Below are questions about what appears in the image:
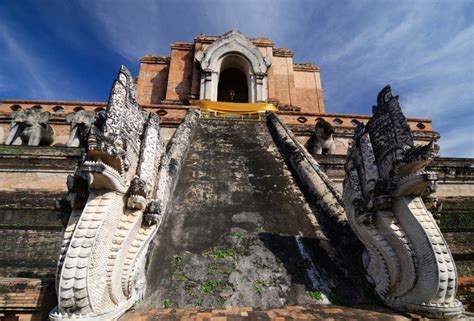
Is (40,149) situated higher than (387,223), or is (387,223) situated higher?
(40,149)

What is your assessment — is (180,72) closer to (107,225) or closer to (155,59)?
(155,59)

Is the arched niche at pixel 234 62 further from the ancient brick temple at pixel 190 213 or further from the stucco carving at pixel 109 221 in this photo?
the stucco carving at pixel 109 221

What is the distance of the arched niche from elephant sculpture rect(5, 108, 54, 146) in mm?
7491

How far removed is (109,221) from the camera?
2654mm

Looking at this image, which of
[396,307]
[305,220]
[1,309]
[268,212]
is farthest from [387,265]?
[1,309]

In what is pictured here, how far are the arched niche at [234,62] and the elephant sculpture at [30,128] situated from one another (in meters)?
7.49

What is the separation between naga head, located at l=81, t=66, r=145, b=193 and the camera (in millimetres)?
2607

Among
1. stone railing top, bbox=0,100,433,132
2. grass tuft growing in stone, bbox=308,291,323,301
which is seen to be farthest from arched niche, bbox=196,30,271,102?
grass tuft growing in stone, bbox=308,291,323,301

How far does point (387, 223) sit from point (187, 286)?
236 cm

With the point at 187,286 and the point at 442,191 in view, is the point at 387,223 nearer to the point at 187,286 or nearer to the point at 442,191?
the point at 187,286

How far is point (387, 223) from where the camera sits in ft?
10.1

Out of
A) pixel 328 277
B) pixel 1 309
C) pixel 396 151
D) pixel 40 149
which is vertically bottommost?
pixel 1 309

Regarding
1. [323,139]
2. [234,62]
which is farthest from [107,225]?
[234,62]

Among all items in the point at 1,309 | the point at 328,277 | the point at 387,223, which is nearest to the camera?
the point at 1,309
